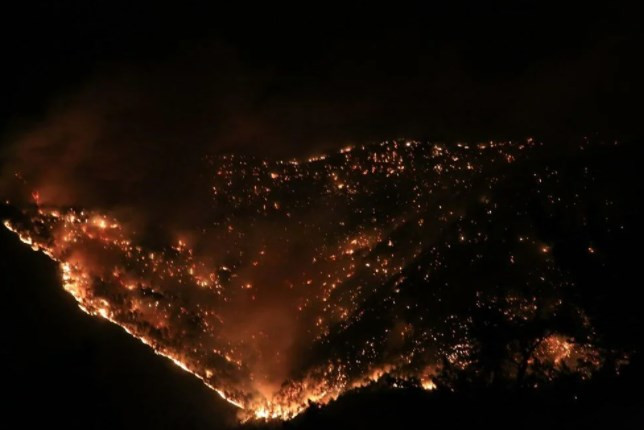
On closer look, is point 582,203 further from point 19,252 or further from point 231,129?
point 19,252

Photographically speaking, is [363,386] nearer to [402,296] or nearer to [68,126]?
[402,296]

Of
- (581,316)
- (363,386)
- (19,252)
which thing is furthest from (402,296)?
(19,252)

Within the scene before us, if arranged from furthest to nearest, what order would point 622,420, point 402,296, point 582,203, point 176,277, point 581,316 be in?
1. point 176,277
2. point 402,296
3. point 582,203
4. point 581,316
5. point 622,420

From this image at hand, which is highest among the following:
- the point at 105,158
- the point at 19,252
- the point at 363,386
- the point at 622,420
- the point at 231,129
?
the point at 231,129

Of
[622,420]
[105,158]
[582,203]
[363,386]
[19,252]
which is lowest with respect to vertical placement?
[622,420]

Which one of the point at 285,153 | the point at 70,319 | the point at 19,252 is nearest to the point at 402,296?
the point at 285,153

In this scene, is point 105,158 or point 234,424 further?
point 105,158

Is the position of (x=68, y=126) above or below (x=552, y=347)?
above

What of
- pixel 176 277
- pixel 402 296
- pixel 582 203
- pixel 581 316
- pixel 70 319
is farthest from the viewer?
pixel 176 277

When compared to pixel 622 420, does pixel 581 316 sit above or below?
above
